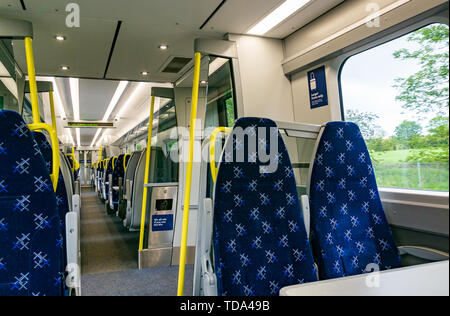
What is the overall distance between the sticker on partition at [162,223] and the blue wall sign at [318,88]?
8.25 feet

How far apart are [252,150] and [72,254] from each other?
95 cm

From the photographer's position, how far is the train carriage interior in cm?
70

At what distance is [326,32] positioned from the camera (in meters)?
2.97

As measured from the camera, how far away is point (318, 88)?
315 cm

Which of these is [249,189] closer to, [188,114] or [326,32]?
[326,32]

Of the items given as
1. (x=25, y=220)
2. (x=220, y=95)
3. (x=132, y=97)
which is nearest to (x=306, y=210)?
(x=25, y=220)

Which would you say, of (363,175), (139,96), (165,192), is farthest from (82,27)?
(139,96)

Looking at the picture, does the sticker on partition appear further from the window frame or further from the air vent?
the window frame

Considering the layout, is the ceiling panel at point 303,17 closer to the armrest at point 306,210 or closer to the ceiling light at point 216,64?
the ceiling light at point 216,64

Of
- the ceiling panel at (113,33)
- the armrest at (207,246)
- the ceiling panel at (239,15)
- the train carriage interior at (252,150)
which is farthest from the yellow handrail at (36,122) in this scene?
the ceiling panel at (239,15)

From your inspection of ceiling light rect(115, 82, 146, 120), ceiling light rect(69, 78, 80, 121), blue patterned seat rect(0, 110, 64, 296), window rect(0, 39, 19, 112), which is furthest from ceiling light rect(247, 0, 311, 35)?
ceiling light rect(69, 78, 80, 121)

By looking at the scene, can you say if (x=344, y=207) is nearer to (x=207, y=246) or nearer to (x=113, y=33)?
(x=207, y=246)

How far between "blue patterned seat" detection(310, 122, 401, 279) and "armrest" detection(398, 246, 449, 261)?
2.39 ft
